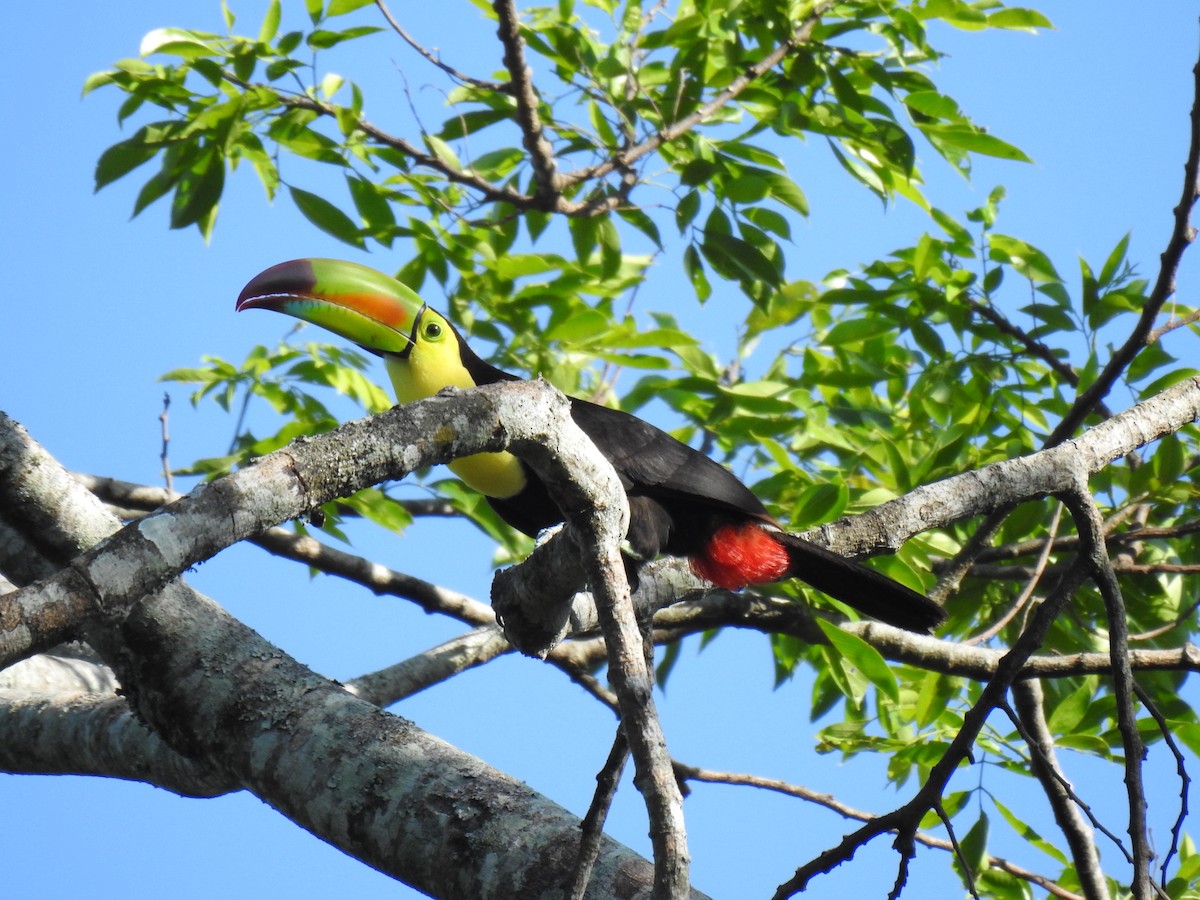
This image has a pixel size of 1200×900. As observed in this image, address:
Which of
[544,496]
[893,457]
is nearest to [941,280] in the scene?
[893,457]

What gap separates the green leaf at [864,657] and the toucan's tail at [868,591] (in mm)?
196

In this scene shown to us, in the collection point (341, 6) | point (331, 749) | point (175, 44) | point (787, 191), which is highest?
point (787, 191)

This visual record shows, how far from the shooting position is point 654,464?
379cm

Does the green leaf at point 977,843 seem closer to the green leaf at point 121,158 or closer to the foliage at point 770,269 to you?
the foliage at point 770,269

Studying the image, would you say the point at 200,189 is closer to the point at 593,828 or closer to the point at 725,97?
the point at 725,97

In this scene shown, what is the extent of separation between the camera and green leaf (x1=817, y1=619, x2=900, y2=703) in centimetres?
348

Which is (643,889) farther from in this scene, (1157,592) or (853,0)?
(853,0)

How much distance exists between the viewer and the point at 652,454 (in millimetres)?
3805

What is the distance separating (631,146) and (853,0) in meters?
0.96

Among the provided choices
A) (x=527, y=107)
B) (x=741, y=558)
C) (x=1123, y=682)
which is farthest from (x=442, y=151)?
(x=1123, y=682)

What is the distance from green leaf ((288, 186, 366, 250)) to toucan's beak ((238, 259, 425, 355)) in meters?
0.36

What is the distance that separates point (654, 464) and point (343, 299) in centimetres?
114

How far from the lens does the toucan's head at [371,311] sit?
3.76 m

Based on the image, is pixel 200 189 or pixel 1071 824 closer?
pixel 1071 824
